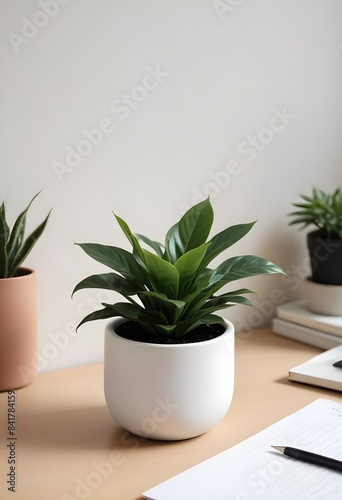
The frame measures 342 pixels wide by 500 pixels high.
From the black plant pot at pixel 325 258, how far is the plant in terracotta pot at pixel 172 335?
1.19 feet

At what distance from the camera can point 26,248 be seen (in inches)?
37.6

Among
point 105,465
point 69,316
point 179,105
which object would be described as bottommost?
point 105,465

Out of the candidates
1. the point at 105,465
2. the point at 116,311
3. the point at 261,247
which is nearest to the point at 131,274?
the point at 116,311

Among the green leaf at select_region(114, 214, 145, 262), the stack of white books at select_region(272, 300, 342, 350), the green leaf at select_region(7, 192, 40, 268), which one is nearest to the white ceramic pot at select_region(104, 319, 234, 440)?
the green leaf at select_region(114, 214, 145, 262)

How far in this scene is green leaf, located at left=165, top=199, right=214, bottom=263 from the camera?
0.86 m

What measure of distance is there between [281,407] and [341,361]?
6.1 inches

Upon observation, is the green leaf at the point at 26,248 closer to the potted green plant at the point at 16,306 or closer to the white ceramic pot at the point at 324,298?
the potted green plant at the point at 16,306

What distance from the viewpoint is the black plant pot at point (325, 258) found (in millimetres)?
1191

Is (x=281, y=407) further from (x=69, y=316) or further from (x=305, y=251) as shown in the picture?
(x=305, y=251)

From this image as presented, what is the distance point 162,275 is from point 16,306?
24cm

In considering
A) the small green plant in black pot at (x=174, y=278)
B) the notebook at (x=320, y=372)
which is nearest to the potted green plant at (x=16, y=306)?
the small green plant in black pot at (x=174, y=278)

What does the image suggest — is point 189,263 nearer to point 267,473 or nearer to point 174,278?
point 174,278

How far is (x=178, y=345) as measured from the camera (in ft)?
2.61

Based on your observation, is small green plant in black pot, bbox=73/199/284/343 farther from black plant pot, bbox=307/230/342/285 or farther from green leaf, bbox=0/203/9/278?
black plant pot, bbox=307/230/342/285
